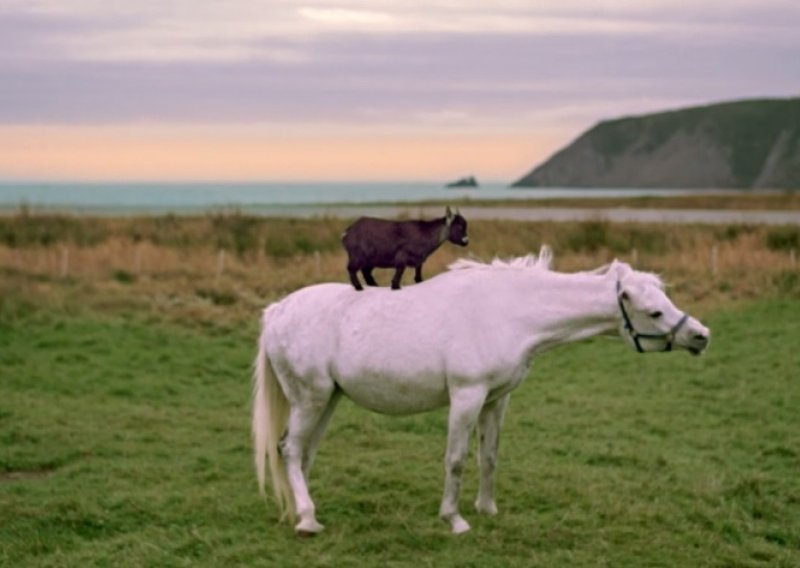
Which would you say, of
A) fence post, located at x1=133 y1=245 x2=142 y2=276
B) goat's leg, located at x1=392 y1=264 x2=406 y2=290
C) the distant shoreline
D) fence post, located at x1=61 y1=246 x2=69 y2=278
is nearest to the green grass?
goat's leg, located at x1=392 y1=264 x2=406 y2=290

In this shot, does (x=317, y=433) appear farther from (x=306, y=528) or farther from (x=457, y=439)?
(x=457, y=439)

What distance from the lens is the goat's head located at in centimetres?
759

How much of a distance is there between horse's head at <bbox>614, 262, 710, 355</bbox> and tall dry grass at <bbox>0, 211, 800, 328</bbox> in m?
12.0

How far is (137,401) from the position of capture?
13922 mm

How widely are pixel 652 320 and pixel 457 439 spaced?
1317mm

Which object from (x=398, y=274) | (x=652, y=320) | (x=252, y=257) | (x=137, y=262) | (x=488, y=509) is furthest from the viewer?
(x=252, y=257)

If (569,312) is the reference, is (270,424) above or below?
below

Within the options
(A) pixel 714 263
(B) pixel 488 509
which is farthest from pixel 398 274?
(A) pixel 714 263

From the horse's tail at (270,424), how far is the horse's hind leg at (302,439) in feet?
0.39

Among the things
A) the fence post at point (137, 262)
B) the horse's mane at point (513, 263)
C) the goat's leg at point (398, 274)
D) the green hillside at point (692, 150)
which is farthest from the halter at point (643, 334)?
the green hillside at point (692, 150)

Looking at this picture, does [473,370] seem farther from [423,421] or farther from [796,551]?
[423,421]

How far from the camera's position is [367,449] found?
10.9m

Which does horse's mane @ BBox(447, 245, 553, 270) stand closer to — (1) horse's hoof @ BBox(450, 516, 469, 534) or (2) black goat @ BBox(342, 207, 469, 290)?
(2) black goat @ BBox(342, 207, 469, 290)

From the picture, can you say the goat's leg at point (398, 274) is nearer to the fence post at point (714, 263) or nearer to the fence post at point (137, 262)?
the fence post at point (137, 262)
